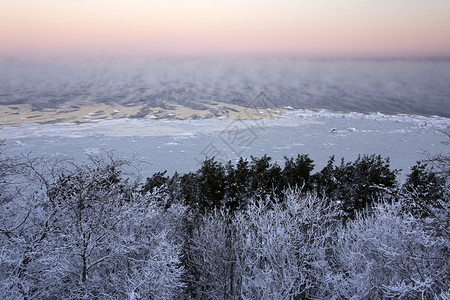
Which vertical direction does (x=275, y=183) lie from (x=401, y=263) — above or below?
below

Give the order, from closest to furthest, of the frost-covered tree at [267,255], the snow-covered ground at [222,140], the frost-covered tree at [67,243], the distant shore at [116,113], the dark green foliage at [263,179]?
the frost-covered tree at [67,243] < the frost-covered tree at [267,255] < the dark green foliage at [263,179] < the snow-covered ground at [222,140] < the distant shore at [116,113]

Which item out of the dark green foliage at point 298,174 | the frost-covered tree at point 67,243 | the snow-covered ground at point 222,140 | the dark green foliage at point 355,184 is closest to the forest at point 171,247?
the frost-covered tree at point 67,243

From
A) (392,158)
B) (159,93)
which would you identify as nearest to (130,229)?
(392,158)

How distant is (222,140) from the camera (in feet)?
115

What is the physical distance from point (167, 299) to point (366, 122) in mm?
49275

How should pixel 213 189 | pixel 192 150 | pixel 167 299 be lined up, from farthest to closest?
pixel 192 150 → pixel 213 189 → pixel 167 299

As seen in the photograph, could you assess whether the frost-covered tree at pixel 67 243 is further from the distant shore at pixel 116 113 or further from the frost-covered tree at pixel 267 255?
the distant shore at pixel 116 113

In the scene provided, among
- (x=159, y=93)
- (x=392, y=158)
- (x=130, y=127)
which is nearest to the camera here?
(x=392, y=158)

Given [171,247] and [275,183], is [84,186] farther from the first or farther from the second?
[275,183]

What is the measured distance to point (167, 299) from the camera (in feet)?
21.6

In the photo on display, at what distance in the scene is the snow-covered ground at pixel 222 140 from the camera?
27.1 meters

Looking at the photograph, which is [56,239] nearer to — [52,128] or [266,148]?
[266,148]

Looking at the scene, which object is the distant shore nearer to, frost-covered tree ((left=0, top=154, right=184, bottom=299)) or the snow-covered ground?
the snow-covered ground

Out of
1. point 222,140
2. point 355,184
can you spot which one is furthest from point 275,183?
point 222,140
